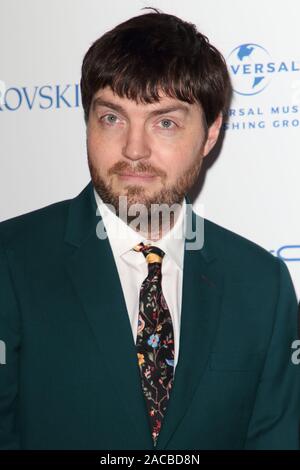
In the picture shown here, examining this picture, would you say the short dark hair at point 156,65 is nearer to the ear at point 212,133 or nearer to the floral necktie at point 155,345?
the ear at point 212,133

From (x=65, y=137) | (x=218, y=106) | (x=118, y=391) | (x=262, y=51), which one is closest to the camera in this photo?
(x=118, y=391)

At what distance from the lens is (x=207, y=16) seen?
2621 mm

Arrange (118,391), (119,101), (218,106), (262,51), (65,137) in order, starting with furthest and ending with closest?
1. (65,137)
2. (262,51)
3. (218,106)
4. (119,101)
5. (118,391)

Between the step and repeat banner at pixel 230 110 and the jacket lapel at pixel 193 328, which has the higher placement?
the step and repeat banner at pixel 230 110

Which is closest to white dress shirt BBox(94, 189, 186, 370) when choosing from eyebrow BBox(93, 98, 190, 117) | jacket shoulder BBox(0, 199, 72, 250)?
jacket shoulder BBox(0, 199, 72, 250)

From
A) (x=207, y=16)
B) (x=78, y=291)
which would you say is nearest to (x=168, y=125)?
(x=78, y=291)

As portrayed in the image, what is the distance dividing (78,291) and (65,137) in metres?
0.97

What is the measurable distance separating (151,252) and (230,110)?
2.56 feet

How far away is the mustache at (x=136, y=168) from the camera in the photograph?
201cm

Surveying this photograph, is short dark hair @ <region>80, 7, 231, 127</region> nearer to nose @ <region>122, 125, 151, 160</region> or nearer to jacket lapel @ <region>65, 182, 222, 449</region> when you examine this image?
nose @ <region>122, 125, 151, 160</region>

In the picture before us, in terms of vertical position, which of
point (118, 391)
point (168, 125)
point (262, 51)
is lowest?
point (118, 391)

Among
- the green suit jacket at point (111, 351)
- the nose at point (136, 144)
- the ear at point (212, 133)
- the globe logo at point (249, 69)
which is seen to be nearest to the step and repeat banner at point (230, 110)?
the globe logo at point (249, 69)

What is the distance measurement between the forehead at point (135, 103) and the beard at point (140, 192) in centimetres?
16
